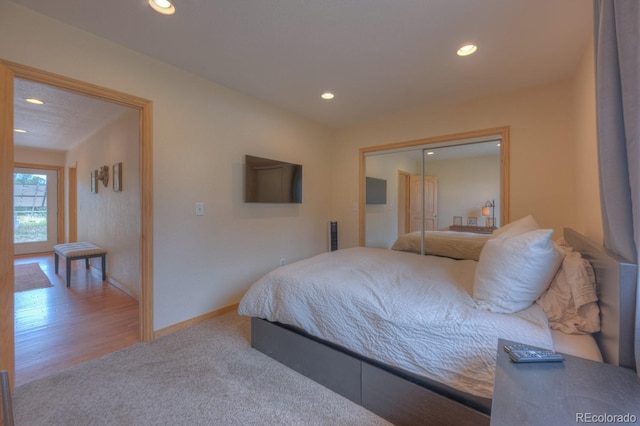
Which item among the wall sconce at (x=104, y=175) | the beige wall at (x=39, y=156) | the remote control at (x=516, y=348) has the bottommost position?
the remote control at (x=516, y=348)

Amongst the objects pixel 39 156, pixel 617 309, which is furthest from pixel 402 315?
pixel 39 156

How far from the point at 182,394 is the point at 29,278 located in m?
4.45

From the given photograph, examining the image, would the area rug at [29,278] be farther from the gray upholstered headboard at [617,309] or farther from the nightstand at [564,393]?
the gray upholstered headboard at [617,309]

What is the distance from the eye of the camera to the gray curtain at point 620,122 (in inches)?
36.7

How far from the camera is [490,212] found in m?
3.21

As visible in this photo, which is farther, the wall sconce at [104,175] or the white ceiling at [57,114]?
the wall sconce at [104,175]

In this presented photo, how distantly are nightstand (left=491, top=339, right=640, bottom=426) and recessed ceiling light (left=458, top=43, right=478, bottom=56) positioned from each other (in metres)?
2.24

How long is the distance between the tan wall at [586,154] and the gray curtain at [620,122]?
84 centimetres

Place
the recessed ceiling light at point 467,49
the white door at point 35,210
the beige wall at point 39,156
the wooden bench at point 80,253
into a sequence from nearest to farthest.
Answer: the recessed ceiling light at point 467,49 → the wooden bench at point 80,253 → the beige wall at point 39,156 → the white door at point 35,210

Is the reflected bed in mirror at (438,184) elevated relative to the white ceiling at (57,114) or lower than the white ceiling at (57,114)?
lower

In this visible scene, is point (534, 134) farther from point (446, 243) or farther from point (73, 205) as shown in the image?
point (73, 205)

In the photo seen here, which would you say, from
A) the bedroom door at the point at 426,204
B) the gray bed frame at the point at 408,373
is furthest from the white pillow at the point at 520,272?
the bedroom door at the point at 426,204

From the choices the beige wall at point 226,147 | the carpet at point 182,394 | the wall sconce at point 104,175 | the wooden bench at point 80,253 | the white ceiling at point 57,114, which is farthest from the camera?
the wall sconce at point 104,175

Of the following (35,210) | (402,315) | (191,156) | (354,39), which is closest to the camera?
(402,315)
